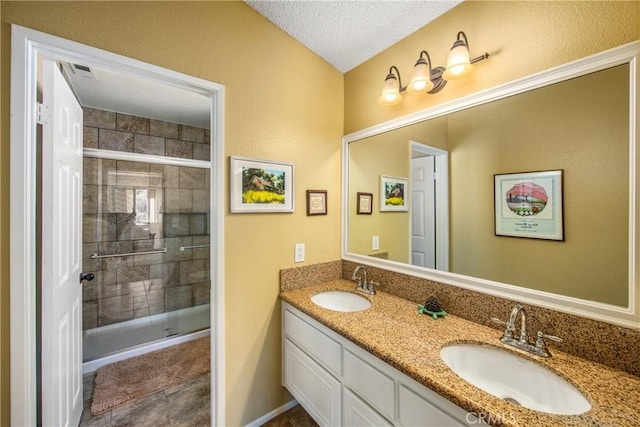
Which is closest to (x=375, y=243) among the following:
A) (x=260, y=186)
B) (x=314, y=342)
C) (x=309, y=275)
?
(x=309, y=275)

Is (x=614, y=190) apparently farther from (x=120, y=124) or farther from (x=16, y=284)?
(x=120, y=124)

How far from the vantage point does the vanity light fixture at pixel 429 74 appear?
3.99ft

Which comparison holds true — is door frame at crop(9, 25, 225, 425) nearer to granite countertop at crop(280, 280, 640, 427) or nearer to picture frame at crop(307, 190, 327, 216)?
granite countertop at crop(280, 280, 640, 427)

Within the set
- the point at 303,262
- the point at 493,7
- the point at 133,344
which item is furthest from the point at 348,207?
the point at 133,344

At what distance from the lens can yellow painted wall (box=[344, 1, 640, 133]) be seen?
3.03ft

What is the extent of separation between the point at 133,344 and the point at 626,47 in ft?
12.0

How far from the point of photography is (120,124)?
2.53 m

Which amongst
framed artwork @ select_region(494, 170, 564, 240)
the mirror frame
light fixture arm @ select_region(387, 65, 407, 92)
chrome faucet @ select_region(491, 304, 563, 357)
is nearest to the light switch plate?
the mirror frame

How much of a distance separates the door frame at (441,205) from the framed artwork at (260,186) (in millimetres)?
897

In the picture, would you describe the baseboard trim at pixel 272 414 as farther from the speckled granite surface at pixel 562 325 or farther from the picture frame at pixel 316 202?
the picture frame at pixel 316 202

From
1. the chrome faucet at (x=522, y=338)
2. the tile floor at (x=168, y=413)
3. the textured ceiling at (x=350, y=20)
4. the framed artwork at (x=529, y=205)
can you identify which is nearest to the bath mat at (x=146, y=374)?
the tile floor at (x=168, y=413)

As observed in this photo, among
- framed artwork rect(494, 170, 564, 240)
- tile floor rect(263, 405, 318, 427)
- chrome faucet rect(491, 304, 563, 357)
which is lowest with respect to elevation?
tile floor rect(263, 405, 318, 427)

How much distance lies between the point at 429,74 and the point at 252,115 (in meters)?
1.04

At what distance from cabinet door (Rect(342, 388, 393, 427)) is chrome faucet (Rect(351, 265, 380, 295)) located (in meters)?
0.61
